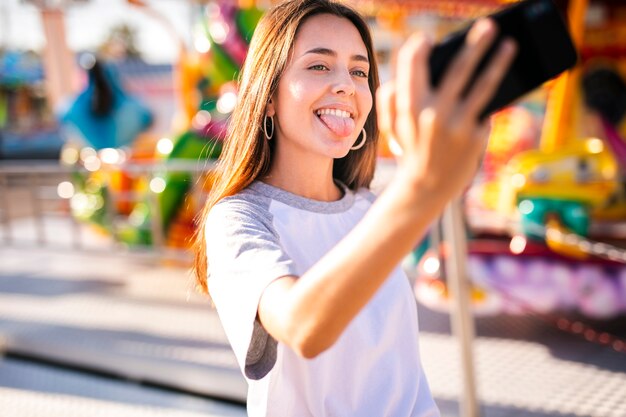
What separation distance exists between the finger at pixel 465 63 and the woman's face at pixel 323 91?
0.43m

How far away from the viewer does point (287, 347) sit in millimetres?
1033

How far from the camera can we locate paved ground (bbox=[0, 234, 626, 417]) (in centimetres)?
268

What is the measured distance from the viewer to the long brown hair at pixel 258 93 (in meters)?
1.09

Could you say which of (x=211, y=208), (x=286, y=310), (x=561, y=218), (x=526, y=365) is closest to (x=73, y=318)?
(x=526, y=365)

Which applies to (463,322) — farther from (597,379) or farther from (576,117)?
(576,117)

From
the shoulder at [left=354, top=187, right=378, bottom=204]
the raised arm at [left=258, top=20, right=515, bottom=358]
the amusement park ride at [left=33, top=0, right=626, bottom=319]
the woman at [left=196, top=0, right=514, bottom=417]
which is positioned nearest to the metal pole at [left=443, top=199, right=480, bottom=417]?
the amusement park ride at [left=33, top=0, right=626, bottom=319]

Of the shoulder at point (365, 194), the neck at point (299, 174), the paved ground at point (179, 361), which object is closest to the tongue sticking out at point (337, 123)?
the neck at point (299, 174)

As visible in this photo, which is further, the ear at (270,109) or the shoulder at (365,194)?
the shoulder at (365,194)

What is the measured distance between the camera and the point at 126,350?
3322 mm

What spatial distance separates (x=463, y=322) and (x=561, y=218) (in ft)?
5.45

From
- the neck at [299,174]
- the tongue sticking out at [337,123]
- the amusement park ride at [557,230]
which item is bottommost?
the amusement park ride at [557,230]

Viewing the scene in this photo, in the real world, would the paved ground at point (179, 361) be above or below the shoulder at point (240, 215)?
below

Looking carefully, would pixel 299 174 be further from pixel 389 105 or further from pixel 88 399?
pixel 88 399

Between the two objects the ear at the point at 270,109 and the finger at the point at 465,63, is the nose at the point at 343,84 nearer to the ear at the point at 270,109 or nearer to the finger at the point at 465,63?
the ear at the point at 270,109
